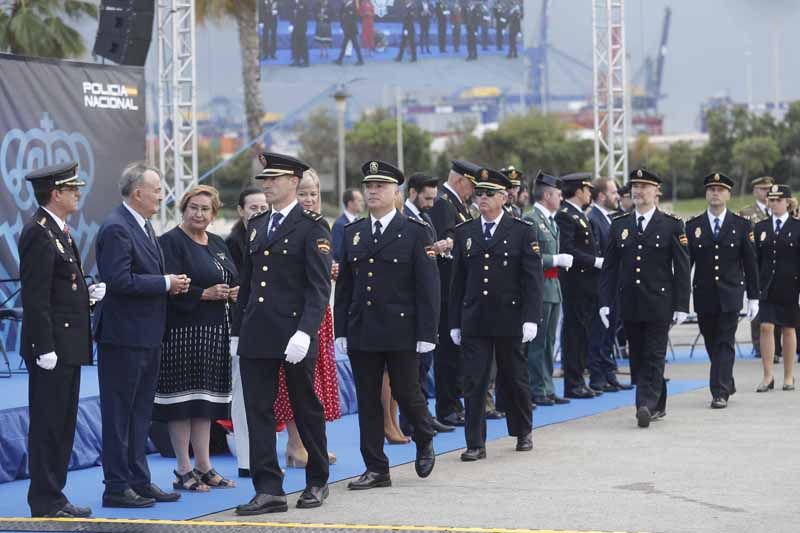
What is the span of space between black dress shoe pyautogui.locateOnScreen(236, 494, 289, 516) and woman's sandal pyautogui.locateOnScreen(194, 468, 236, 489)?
97cm

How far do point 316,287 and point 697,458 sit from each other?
3.26m

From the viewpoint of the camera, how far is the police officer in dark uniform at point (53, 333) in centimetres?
683

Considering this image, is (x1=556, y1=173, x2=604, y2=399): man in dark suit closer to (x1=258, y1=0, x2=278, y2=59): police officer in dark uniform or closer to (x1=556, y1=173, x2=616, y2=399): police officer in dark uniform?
(x1=556, y1=173, x2=616, y2=399): police officer in dark uniform

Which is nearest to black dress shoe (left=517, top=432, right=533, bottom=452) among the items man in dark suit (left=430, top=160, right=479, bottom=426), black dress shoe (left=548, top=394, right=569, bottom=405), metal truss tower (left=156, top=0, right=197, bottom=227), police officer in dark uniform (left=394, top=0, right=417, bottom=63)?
man in dark suit (left=430, top=160, right=479, bottom=426)

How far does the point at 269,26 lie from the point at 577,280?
34.3 ft

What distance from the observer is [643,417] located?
10.4 metres

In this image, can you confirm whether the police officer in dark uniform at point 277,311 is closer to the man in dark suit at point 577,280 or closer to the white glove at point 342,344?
the white glove at point 342,344

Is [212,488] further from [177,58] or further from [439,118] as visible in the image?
[439,118]

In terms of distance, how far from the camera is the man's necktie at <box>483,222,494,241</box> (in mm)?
9320

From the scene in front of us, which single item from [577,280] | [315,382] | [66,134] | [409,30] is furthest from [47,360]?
[409,30]

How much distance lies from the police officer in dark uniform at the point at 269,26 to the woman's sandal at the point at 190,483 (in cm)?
1406

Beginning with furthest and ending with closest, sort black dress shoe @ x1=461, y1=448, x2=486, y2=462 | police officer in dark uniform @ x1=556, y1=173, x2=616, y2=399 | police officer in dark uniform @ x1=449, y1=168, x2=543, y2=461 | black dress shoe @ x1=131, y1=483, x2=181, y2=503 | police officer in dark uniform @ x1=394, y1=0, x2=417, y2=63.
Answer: police officer in dark uniform @ x1=394, y1=0, x2=417, y2=63 → police officer in dark uniform @ x1=556, y1=173, x2=616, y2=399 → police officer in dark uniform @ x1=449, y1=168, x2=543, y2=461 → black dress shoe @ x1=461, y1=448, x2=486, y2=462 → black dress shoe @ x1=131, y1=483, x2=181, y2=503

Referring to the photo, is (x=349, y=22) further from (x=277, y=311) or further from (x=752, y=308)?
(x=277, y=311)

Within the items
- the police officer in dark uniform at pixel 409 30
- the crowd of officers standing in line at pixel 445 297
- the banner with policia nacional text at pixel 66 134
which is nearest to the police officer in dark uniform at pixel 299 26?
the police officer in dark uniform at pixel 409 30
